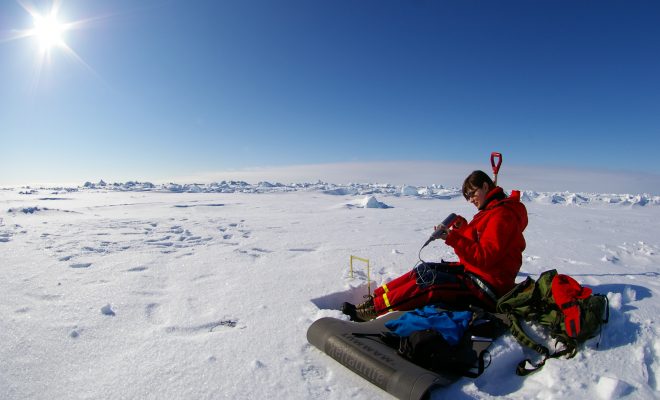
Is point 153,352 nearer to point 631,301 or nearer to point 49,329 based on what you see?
point 49,329

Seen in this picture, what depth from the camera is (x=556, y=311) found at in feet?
7.62

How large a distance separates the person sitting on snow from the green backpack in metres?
0.24

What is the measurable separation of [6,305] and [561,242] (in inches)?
345

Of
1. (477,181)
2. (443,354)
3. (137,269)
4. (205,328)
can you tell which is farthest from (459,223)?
(137,269)

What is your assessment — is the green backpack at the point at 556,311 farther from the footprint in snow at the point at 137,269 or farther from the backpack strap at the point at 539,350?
the footprint in snow at the point at 137,269

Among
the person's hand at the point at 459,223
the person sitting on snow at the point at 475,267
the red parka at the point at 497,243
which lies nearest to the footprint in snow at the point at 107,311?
the person sitting on snow at the point at 475,267

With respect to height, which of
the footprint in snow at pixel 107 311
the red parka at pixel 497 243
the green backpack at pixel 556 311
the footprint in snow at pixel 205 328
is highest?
the red parka at pixel 497 243

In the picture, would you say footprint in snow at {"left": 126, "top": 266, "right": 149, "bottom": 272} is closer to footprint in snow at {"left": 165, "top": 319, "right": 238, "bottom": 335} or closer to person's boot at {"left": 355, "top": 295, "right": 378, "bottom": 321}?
footprint in snow at {"left": 165, "top": 319, "right": 238, "bottom": 335}

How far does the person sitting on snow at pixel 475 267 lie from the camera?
276 cm

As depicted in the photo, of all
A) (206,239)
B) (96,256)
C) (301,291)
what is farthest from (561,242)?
(96,256)

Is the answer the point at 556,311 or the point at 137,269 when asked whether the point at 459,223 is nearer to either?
the point at 556,311

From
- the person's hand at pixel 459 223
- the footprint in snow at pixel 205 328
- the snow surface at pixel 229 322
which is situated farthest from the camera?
the person's hand at pixel 459 223

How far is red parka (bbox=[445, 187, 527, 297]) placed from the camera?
8.98ft

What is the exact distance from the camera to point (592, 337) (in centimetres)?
219
